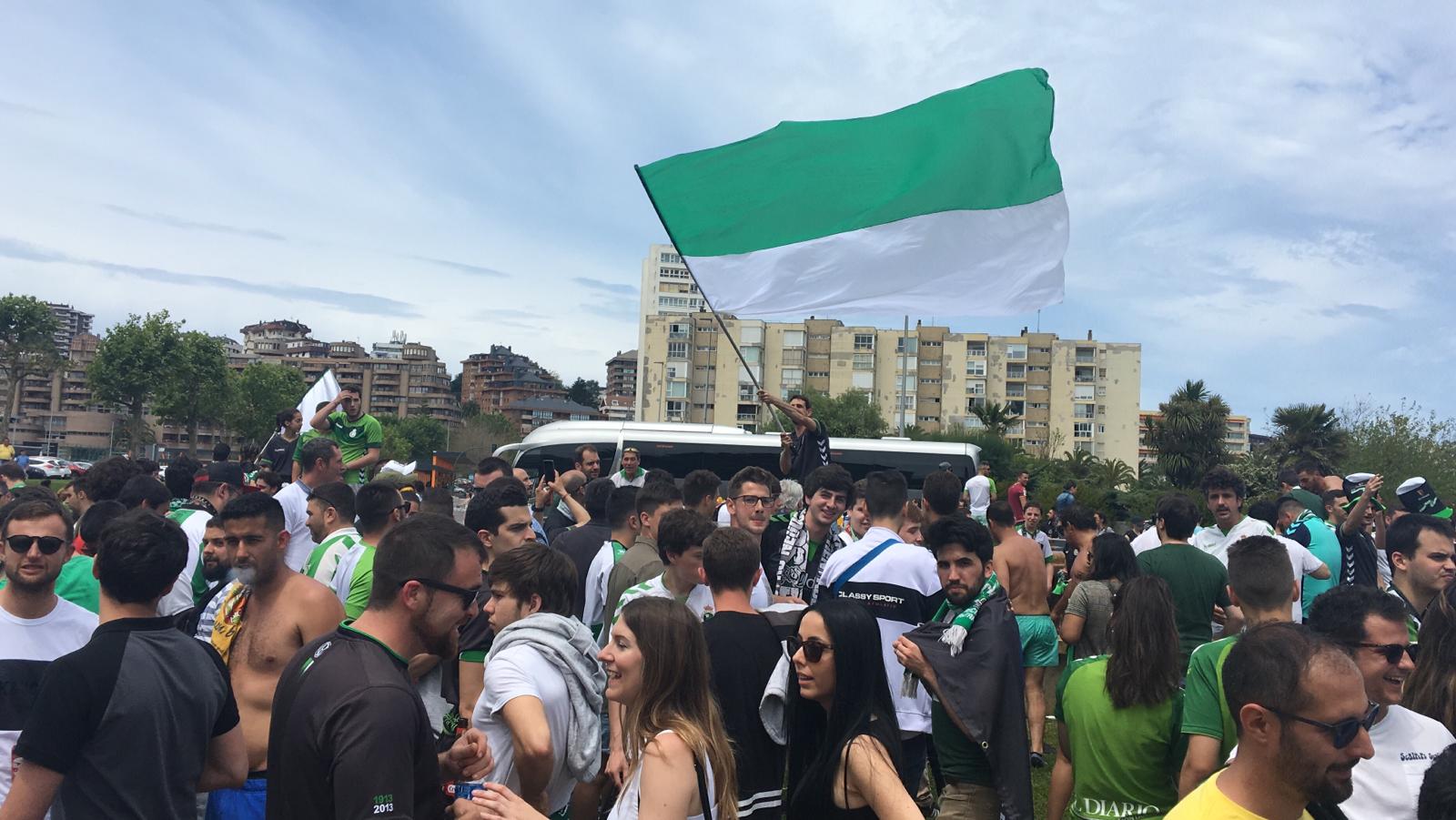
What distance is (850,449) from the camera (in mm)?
24469

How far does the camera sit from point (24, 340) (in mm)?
90625

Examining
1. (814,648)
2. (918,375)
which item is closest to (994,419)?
(918,375)

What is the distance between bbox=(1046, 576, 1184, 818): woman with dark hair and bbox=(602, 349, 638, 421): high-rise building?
171408mm

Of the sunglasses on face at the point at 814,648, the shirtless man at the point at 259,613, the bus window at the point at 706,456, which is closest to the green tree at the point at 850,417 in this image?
the bus window at the point at 706,456

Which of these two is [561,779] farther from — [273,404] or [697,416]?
[273,404]

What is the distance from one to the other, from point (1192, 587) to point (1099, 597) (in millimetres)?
553

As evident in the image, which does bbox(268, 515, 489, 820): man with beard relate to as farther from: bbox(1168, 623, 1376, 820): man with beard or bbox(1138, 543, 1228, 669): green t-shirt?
bbox(1138, 543, 1228, 669): green t-shirt

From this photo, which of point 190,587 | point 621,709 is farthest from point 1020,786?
point 190,587

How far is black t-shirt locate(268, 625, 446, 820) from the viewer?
8.36 ft

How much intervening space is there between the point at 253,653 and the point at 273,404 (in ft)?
365

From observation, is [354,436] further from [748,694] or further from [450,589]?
[450,589]

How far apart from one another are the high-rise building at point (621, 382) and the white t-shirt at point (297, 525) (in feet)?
552

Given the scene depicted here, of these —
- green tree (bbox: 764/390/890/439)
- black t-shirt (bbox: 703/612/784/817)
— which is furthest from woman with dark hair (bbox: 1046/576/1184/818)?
green tree (bbox: 764/390/890/439)

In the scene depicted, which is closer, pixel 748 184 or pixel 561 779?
pixel 561 779
